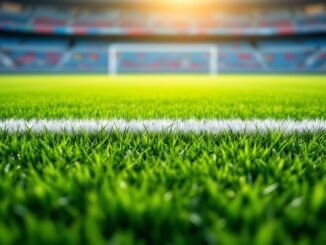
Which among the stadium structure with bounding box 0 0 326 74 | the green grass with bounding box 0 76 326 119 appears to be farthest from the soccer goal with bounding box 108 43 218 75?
the green grass with bounding box 0 76 326 119

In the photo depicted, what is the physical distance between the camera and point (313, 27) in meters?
30.6

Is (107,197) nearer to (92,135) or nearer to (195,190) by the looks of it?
(195,190)

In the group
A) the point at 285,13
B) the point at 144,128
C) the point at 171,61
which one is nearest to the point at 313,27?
the point at 285,13

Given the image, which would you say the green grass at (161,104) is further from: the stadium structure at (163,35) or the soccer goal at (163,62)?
the soccer goal at (163,62)

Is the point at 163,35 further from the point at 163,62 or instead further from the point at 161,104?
the point at 161,104

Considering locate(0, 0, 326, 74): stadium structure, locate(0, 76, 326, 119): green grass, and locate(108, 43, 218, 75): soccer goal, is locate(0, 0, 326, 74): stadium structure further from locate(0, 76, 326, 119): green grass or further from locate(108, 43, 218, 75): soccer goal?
locate(0, 76, 326, 119): green grass

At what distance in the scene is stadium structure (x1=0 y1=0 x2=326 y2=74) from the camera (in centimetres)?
3086

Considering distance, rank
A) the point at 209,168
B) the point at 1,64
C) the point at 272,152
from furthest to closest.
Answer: the point at 1,64 → the point at 272,152 → the point at 209,168

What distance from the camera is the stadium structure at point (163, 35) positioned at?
3086 cm

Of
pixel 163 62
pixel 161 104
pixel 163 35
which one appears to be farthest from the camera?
pixel 163 35

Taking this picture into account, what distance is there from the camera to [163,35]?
3372 centimetres

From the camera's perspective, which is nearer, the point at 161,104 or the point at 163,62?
the point at 161,104

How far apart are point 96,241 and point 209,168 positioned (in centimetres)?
51

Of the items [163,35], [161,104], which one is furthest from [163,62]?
[161,104]
